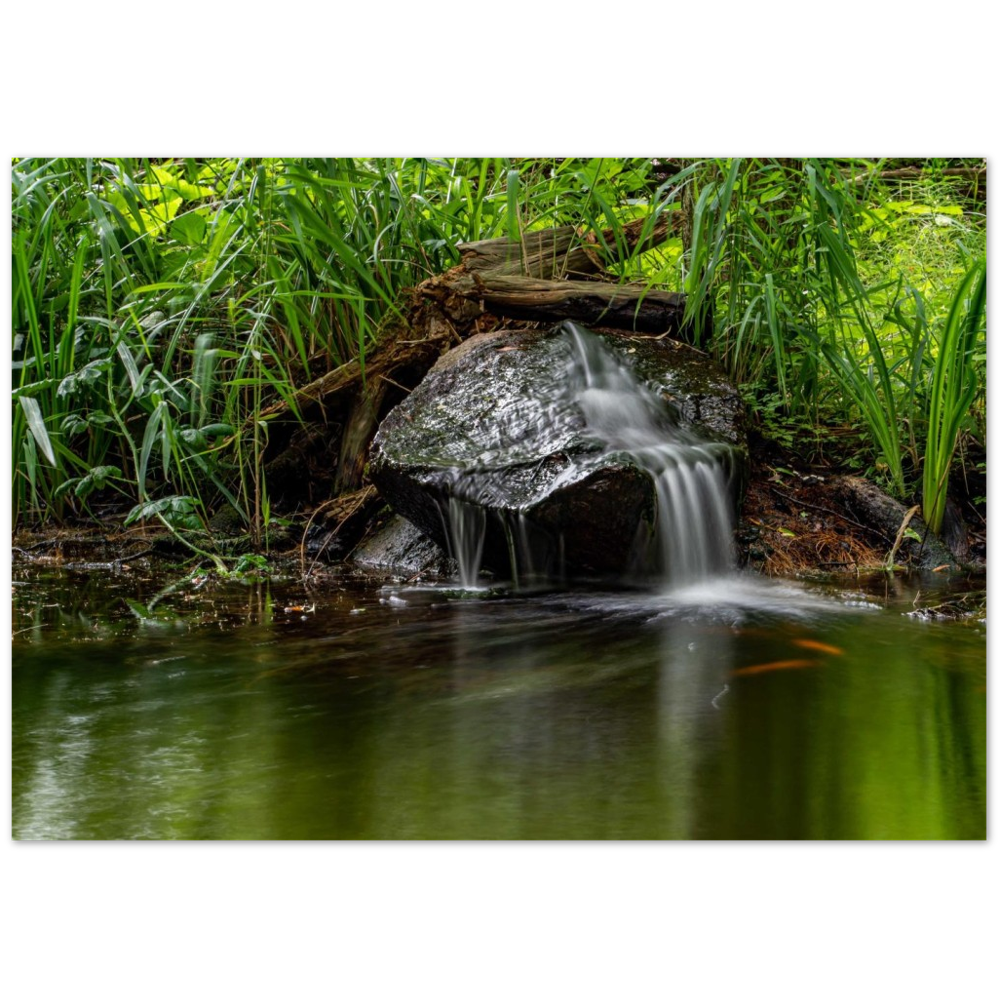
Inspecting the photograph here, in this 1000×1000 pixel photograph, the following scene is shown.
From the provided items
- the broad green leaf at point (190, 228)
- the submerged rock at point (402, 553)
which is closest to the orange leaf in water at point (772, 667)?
the submerged rock at point (402, 553)

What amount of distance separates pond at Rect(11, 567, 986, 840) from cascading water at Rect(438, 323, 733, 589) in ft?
0.46

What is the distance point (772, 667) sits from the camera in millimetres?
1981

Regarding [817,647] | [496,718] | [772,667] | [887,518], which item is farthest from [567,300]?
[496,718]

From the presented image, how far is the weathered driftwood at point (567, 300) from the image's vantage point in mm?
3354

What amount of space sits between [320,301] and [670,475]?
1359 millimetres

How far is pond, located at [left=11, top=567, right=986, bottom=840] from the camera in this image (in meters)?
1.30

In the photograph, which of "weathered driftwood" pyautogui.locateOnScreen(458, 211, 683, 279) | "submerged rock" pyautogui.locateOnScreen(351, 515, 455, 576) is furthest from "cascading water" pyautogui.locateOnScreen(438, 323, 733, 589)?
"weathered driftwood" pyautogui.locateOnScreen(458, 211, 683, 279)

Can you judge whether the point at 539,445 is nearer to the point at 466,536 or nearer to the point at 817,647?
the point at 466,536

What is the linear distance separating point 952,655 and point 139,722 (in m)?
1.58

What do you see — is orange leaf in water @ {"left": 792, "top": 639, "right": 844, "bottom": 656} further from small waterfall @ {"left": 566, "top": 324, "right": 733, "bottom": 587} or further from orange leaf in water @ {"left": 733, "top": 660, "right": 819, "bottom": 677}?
small waterfall @ {"left": 566, "top": 324, "right": 733, "bottom": 587}

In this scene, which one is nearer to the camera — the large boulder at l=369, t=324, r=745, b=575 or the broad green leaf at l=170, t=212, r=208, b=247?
the large boulder at l=369, t=324, r=745, b=575

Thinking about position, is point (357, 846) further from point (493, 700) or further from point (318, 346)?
point (318, 346)

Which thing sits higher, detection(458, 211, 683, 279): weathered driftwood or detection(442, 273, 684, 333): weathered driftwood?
detection(458, 211, 683, 279): weathered driftwood

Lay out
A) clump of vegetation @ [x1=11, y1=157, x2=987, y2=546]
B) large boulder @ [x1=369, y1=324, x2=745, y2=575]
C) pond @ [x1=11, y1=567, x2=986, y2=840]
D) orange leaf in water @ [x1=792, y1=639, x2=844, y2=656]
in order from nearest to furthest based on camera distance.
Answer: pond @ [x1=11, y1=567, x2=986, y2=840], orange leaf in water @ [x1=792, y1=639, x2=844, y2=656], large boulder @ [x1=369, y1=324, x2=745, y2=575], clump of vegetation @ [x1=11, y1=157, x2=987, y2=546]
